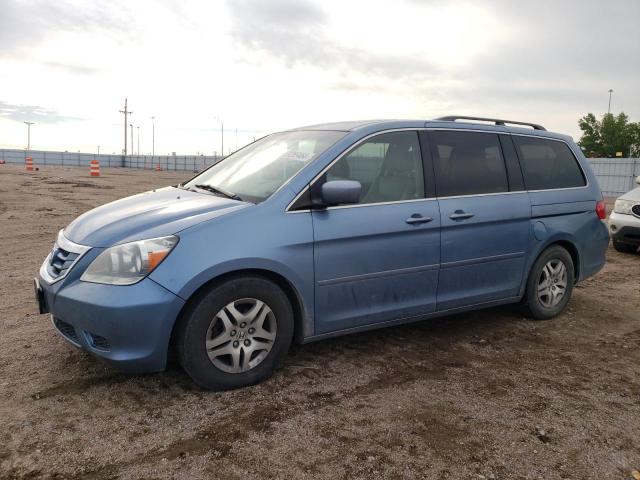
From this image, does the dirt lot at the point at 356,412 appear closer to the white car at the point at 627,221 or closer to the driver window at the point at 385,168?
the driver window at the point at 385,168

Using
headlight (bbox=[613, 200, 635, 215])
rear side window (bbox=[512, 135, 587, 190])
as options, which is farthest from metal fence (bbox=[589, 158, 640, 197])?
rear side window (bbox=[512, 135, 587, 190])

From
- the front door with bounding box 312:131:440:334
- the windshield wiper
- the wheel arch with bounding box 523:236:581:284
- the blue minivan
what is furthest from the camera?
the wheel arch with bounding box 523:236:581:284

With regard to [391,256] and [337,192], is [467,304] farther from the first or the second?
[337,192]

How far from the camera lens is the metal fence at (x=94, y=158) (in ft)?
200

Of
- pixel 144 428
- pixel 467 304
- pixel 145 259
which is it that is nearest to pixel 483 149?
pixel 467 304

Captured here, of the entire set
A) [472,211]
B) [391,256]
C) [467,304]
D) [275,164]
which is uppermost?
[275,164]

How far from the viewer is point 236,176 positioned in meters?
4.15

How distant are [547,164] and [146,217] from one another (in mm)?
3625

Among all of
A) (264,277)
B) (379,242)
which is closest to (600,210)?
(379,242)

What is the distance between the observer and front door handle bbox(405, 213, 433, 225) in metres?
3.91

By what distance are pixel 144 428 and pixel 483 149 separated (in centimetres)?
338

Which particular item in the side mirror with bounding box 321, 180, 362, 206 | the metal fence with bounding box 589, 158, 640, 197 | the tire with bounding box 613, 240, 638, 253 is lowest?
the tire with bounding box 613, 240, 638, 253

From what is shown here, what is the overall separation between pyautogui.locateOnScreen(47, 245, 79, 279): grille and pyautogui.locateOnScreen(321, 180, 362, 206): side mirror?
158 centimetres

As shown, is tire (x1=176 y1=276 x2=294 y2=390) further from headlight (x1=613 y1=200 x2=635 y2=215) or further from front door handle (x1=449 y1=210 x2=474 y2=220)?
headlight (x1=613 y1=200 x2=635 y2=215)
